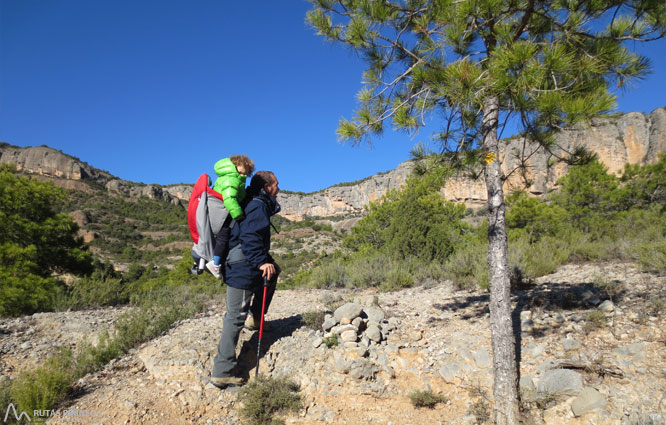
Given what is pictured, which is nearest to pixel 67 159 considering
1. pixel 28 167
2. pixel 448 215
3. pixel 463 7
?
pixel 28 167

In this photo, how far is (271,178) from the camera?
126 inches

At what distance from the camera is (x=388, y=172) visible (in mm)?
83938

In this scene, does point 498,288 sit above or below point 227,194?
below

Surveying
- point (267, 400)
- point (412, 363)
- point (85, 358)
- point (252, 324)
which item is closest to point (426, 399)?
point (412, 363)

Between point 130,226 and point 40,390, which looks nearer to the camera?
point 40,390

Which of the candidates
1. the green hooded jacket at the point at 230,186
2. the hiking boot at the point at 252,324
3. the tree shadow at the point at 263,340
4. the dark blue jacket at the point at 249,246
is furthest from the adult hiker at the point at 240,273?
the hiking boot at the point at 252,324

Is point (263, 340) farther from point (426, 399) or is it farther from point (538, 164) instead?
point (538, 164)

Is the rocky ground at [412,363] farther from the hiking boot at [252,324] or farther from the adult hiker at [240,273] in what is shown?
the adult hiker at [240,273]

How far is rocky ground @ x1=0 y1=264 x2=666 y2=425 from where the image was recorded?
102 inches

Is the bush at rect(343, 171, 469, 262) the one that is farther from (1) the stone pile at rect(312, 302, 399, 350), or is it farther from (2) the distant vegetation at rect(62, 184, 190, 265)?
(2) the distant vegetation at rect(62, 184, 190, 265)

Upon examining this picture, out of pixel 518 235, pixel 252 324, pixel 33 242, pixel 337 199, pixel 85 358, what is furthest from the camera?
pixel 337 199

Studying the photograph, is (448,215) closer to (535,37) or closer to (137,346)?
(535,37)

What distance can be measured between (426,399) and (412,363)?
0.59 metres

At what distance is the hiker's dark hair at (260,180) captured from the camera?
3.16m
